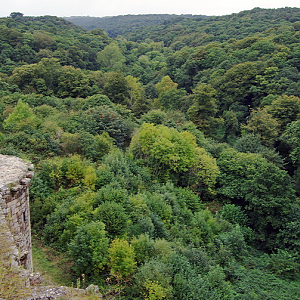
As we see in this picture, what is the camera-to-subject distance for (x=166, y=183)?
17219 mm

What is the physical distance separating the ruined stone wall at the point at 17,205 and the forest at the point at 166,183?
2.53 meters

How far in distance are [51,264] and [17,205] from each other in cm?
472

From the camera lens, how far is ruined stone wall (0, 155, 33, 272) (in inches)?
229

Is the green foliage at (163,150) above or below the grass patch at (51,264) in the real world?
above

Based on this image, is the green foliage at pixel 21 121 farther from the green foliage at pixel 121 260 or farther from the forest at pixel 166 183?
the green foliage at pixel 121 260

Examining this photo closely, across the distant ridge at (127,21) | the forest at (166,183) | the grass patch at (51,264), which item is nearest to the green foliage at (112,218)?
the forest at (166,183)

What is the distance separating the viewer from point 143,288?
9.07m

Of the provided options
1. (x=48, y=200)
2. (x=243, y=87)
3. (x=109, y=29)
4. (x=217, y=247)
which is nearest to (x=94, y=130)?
(x=48, y=200)

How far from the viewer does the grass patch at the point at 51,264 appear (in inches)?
370

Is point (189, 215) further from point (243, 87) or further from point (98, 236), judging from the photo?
point (243, 87)

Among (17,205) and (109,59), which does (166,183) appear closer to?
(17,205)

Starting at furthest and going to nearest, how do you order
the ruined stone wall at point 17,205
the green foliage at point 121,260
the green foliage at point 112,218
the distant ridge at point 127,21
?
the distant ridge at point 127,21 → the green foliage at point 112,218 → the green foliage at point 121,260 → the ruined stone wall at point 17,205

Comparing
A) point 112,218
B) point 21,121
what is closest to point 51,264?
point 112,218

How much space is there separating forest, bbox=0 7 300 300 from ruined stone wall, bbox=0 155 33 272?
2.53 m
